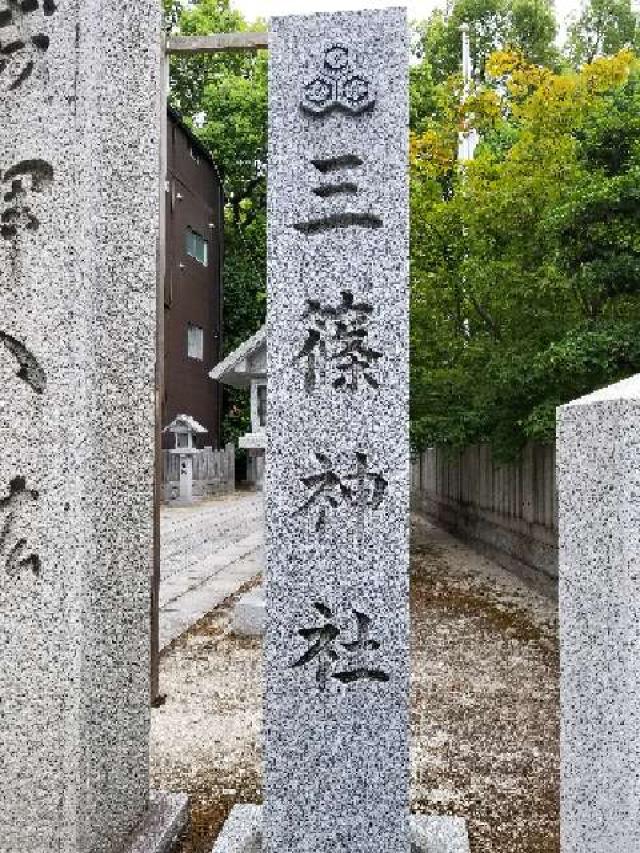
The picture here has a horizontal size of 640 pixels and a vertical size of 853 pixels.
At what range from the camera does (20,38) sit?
3.18 metres

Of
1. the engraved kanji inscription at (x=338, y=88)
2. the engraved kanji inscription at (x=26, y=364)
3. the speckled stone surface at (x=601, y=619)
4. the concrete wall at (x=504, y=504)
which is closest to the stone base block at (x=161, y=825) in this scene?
the speckled stone surface at (x=601, y=619)

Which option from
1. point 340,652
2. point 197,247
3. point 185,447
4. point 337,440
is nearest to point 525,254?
point 337,440

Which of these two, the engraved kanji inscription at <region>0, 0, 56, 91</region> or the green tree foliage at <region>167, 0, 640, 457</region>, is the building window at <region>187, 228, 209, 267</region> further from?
the engraved kanji inscription at <region>0, 0, 56, 91</region>

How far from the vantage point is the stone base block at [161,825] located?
3506 mm

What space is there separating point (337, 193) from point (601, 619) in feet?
7.01

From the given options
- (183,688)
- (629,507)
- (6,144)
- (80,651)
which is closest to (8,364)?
(6,144)

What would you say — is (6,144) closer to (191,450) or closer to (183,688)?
(183,688)

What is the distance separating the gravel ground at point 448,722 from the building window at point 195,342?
1622 centimetres

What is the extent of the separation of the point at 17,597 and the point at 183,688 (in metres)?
3.40

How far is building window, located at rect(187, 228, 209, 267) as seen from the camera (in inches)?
938

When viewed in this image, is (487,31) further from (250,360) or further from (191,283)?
(250,360)

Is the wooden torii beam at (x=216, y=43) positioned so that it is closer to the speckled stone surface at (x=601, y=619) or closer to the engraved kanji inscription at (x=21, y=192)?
the engraved kanji inscription at (x=21, y=192)

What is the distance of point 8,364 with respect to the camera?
3109 millimetres

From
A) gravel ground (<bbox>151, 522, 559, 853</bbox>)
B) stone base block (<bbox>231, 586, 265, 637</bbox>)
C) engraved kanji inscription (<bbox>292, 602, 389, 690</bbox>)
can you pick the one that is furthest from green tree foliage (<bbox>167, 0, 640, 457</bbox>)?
engraved kanji inscription (<bbox>292, 602, 389, 690</bbox>)
